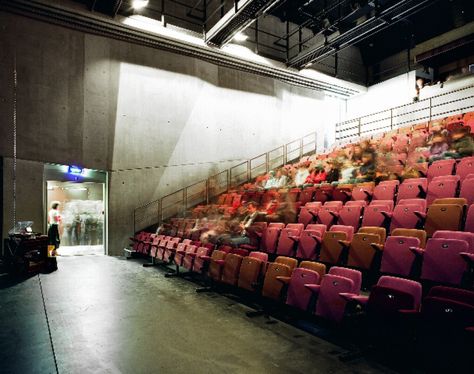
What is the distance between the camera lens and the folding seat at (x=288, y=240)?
3842 mm

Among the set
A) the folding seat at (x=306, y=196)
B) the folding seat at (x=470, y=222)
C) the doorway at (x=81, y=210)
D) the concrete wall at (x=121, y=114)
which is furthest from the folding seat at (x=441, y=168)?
the doorway at (x=81, y=210)

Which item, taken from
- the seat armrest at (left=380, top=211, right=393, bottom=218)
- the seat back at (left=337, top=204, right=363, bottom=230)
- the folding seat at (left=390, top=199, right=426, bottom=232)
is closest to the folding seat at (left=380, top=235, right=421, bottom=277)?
the folding seat at (left=390, top=199, right=426, bottom=232)

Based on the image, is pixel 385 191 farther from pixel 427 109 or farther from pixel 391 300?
pixel 427 109

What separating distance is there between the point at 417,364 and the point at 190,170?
6.93m

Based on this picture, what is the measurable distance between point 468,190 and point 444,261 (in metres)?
1.41

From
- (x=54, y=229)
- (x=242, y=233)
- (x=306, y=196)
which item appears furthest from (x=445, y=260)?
(x=54, y=229)

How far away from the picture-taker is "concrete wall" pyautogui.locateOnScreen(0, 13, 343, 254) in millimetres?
6594

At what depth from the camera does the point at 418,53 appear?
9.16 meters

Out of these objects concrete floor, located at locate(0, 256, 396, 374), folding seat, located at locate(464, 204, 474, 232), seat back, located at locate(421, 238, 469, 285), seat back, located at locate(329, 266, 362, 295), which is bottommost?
concrete floor, located at locate(0, 256, 396, 374)

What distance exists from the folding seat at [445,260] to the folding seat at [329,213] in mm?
1576

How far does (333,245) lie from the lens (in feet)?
11.0

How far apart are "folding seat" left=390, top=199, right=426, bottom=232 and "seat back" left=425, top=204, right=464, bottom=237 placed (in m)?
0.09

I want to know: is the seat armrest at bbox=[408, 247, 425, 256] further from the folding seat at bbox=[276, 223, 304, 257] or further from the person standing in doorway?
the person standing in doorway

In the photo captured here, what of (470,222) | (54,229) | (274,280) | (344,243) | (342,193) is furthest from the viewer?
(54,229)
